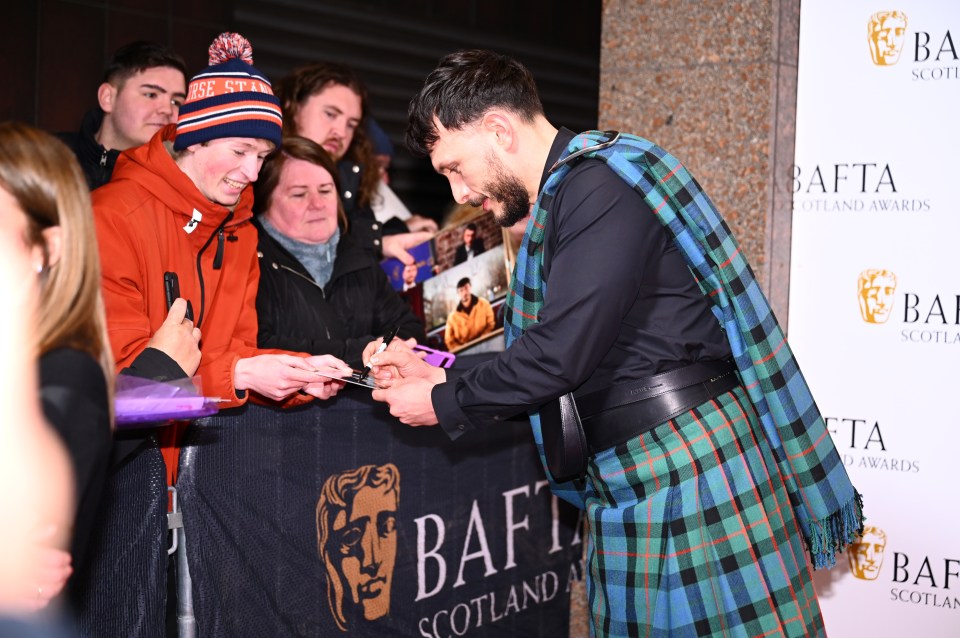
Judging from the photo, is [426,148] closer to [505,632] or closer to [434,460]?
[434,460]

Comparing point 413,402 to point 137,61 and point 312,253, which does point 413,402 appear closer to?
point 312,253

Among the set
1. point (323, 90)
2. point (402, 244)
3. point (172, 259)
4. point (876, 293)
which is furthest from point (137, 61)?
point (876, 293)

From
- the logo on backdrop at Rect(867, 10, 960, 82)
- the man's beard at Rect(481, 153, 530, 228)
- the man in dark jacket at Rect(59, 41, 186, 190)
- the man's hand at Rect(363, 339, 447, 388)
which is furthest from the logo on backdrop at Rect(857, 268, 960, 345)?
the man in dark jacket at Rect(59, 41, 186, 190)

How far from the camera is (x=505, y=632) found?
155 inches

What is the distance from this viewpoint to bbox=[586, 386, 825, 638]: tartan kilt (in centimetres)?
242

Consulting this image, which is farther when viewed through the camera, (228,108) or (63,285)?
(228,108)

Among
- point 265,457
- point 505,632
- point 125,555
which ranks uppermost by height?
point 265,457

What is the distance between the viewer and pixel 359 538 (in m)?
3.30

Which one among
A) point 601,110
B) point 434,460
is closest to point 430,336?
point 434,460

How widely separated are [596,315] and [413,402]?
0.64 m

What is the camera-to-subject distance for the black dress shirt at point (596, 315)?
7.64 feet

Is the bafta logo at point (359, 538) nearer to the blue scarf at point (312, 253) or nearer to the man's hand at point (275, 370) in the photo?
the man's hand at point (275, 370)

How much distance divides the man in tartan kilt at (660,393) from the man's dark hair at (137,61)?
75.6 inches

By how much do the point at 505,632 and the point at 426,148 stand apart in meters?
2.10
